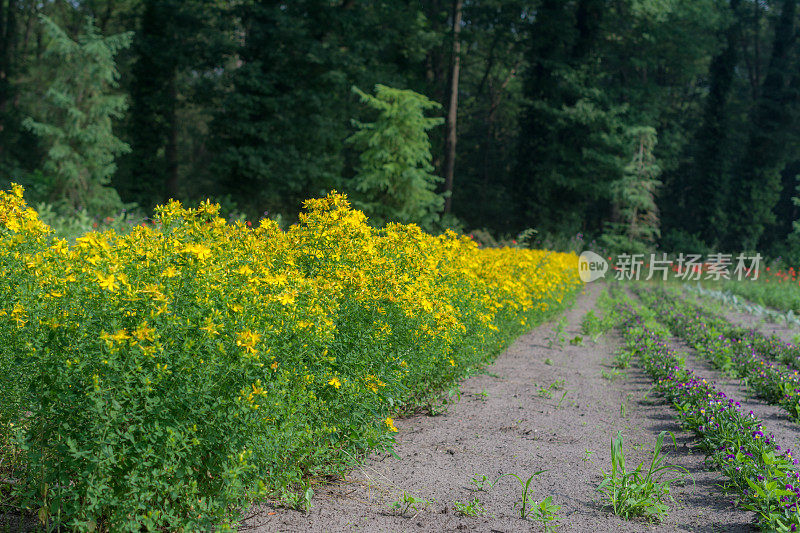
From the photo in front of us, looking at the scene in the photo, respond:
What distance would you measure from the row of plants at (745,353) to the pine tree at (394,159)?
746 centimetres

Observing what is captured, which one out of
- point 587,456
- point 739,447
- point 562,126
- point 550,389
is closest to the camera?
point 739,447

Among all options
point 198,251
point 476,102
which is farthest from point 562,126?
point 198,251

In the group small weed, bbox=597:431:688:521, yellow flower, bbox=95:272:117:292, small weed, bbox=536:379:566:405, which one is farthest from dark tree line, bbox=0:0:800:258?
small weed, bbox=597:431:688:521

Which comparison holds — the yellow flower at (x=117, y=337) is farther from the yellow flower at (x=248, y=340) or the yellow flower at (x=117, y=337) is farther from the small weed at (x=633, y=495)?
the small weed at (x=633, y=495)

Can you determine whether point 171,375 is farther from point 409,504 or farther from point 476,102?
point 476,102

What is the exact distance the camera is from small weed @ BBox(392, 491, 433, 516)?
3195mm

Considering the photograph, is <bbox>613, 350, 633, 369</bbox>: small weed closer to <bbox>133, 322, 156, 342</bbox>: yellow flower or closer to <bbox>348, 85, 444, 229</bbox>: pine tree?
<bbox>133, 322, 156, 342</bbox>: yellow flower

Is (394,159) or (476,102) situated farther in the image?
(476,102)

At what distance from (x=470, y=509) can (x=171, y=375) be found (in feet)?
5.48

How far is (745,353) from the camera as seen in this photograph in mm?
7082

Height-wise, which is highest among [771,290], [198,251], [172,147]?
[172,147]

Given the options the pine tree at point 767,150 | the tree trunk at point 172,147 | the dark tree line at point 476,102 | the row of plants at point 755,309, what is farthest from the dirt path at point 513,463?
the pine tree at point 767,150

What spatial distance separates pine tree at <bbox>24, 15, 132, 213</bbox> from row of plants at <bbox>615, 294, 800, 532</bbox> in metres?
14.4

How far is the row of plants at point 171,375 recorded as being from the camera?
2252mm
